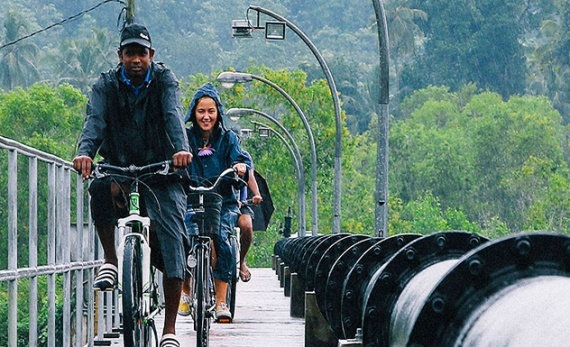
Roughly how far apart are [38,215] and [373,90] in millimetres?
125081

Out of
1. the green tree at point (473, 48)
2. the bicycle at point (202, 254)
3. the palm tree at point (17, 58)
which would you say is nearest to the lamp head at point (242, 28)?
the bicycle at point (202, 254)

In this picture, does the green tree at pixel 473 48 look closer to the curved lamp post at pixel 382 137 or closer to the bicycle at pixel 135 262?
the curved lamp post at pixel 382 137

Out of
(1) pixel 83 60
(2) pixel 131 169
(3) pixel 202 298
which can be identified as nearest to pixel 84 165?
(2) pixel 131 169

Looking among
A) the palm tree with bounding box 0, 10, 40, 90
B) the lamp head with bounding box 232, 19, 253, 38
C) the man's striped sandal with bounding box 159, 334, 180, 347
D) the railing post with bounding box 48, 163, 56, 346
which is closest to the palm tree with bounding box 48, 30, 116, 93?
the palm tree with bounding box 0, 10, 40, 90

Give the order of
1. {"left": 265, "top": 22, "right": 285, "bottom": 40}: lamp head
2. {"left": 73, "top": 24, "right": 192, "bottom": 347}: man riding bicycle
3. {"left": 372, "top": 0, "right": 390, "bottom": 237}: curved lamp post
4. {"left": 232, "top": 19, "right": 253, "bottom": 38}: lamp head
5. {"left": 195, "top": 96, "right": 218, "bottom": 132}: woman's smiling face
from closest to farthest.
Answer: {"left": 73, "top": 24, "right": 192, "bottom": 347}: man riding bicycle < {"left": 195, "top": 96, "right": 218, "bottom": 132}: woman's smiling face < {"left": 372, "top": 0, "right": 390, "bottom": 237}: curved lamp post < {"left": 265, "top": 22, "right": 285, "bottom": 40}: lamp head < {"left": 232, "top": 19, "right": 253, "bottom": 38}: lamp head

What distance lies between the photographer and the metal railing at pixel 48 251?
350 inches

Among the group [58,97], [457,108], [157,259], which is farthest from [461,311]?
[457,108]

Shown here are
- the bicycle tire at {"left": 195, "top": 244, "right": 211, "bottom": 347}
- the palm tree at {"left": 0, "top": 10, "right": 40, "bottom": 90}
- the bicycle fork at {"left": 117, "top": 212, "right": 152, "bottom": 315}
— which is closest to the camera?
the bicycle fork at {"left": 117, "top": 212, "right": 152, "bottom": 315}

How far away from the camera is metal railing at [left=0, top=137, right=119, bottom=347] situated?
8.90 metres

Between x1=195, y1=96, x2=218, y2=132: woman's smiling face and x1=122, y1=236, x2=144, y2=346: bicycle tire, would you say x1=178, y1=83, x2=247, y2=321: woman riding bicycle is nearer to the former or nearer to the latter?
x1=195, y1=96, x2=218, y2=132: woman's smiling face

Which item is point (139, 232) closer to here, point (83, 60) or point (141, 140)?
point (141, 140)

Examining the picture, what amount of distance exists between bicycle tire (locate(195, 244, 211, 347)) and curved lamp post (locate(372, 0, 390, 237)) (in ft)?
31.4

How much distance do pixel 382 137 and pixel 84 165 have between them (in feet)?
42.9

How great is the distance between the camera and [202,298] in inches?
444
